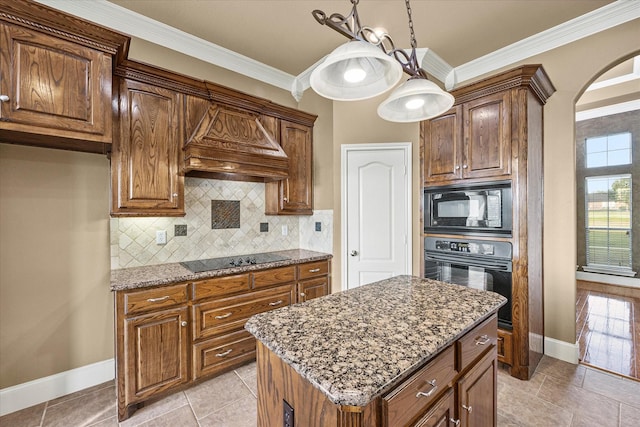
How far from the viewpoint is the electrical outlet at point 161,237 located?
2518 mm

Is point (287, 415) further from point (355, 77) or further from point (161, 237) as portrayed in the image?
point (161, 237)

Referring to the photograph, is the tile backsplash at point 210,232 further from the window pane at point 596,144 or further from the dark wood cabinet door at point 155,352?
the window pane at point 596,144

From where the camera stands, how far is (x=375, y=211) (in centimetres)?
336

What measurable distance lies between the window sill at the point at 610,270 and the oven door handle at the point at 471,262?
4142mm

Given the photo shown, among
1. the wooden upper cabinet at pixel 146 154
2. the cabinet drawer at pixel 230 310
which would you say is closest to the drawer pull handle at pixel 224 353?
the cabinet drawer at pixel 230 310

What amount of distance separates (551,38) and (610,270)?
4.40 metres

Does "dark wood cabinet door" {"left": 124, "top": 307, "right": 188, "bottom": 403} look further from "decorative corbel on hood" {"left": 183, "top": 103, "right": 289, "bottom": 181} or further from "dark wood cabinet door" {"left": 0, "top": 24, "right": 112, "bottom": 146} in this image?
"dark wood cabinet door" {"left": 0, "top": 24, "right": 112, "bottom": 146}

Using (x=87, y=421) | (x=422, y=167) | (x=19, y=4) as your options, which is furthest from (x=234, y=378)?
(x=19, y=4)

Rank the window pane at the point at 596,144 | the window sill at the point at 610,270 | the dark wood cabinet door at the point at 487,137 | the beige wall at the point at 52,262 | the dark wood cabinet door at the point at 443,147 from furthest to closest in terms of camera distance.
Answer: the window pane at the point at 596,144, the window sill at the point at 610,270, the dark wood cabinet door at the point at 443,147, the dark wood cabinet door at the point at 487,137, the beige wall at the point at 52,262

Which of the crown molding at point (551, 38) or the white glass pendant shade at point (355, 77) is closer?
the white glass pendant shade at point (355, 77)

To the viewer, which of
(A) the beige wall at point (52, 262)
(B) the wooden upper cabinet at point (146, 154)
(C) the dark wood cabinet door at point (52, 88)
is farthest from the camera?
(B) the wooden upper cabinet at point (146, 154)

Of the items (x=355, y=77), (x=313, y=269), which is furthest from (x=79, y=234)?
(x=355, y=77)

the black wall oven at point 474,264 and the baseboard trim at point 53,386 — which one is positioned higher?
the black wall oven at point 474,264

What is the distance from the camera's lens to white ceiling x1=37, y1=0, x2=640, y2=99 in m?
2.28
